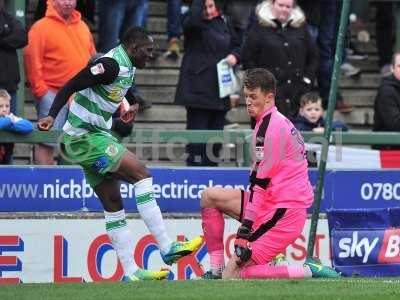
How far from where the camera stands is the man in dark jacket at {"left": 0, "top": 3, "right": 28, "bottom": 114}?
12836mm

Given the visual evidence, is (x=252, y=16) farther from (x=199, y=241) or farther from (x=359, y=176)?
(x=199, y=241)

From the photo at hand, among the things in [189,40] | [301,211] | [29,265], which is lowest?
[29,265]

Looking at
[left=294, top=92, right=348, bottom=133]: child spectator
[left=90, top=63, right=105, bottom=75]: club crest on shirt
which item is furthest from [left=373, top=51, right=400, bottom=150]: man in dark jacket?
[left=90, top=63, right=105, bottom=75]: club crest on shirt

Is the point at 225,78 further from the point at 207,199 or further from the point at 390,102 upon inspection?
the point at 207,199

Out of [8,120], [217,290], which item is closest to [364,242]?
[217,290]

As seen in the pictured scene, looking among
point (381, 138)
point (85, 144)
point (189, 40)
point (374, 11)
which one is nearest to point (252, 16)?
point (189, 40)

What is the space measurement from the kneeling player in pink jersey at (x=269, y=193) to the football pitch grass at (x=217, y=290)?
1.45 feet

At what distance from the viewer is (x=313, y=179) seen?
13.0 m

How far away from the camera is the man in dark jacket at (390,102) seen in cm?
1395

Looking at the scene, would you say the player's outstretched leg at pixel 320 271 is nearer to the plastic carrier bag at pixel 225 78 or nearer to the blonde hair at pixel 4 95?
the plastic carrier bag at pixel 225 78

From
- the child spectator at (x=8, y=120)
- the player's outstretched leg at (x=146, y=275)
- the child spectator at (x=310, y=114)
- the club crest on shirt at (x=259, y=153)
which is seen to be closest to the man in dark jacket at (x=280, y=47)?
the child spectator at (x=310, y=114)

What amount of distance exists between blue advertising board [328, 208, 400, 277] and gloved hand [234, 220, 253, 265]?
6.50 ft

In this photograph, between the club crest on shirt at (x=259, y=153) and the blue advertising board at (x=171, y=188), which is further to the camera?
the blue advertising board at (x=171, y=188)

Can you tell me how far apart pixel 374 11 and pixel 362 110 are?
5.91 feet
